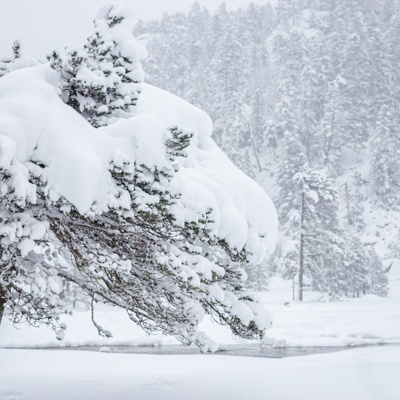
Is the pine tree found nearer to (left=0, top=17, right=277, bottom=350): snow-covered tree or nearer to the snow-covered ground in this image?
the snow-covered ground

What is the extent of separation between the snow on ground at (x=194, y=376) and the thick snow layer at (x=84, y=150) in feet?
15.1

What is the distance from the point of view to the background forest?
3572cm

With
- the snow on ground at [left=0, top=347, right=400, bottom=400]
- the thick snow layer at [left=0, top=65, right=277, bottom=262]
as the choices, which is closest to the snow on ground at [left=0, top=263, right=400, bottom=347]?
the snow on ground at [left=0, top=347, right=400, bottom=400]

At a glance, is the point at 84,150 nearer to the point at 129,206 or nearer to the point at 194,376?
the point at 129,206

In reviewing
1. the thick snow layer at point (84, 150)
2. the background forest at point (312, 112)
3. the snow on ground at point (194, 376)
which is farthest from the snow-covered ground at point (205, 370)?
the background forest at point (312, 112)

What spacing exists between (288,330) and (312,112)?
45.0 meters

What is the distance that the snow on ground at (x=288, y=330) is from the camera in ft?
65.0

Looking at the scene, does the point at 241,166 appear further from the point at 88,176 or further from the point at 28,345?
the point at 88,176

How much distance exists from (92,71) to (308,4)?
93.9 metres

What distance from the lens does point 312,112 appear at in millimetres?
61156

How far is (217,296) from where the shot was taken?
649 centimetres

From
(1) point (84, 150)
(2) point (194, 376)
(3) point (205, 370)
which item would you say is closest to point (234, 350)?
(3) point (205, 370)

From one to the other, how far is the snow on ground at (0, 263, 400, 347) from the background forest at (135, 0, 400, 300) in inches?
239

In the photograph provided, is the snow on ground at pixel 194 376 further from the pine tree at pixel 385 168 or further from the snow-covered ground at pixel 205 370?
the pine tree at pixel 385 168
